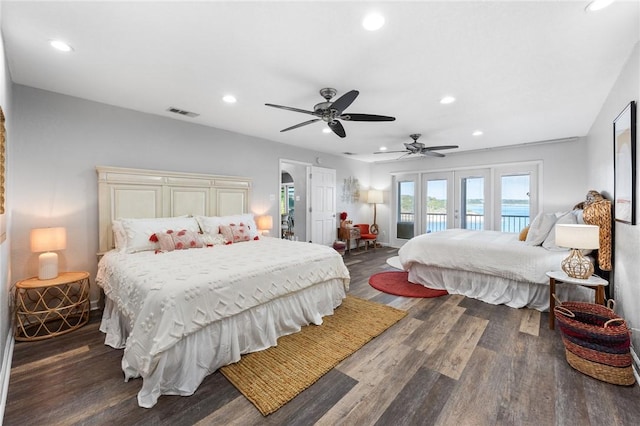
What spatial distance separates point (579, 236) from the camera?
2.49 meters

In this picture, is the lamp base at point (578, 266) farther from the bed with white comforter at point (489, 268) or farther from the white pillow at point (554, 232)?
the white pillow at point (554, 232)

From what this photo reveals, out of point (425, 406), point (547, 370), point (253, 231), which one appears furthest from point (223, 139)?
point (547, 370)

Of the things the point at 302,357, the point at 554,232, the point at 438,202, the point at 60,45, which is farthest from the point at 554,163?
the point at 60,45

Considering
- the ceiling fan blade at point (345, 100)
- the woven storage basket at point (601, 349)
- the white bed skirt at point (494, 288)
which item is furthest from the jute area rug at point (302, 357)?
the ceiling fan blade at point (345, 100)

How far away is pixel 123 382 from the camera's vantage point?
197 centimetres

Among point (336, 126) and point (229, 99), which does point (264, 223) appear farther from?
point (336, 126)

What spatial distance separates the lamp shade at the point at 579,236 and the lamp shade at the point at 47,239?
16.3 ft

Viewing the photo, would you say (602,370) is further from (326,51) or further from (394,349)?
(326,51)

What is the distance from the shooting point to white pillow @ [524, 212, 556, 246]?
338 centimetres

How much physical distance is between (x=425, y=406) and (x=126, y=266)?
8.68ft

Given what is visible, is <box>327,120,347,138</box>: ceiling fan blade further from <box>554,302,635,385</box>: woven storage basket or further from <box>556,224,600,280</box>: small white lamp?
<box>554,302,635,385</box>: woven storage basket

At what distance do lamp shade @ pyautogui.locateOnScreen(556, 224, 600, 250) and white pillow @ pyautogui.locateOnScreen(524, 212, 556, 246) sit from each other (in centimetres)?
89

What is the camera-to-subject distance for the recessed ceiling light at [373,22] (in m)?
1.80

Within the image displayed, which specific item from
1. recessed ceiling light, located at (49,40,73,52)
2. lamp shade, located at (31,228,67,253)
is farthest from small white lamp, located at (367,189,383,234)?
recessed ceiling light, located at (49,40,73,52)
